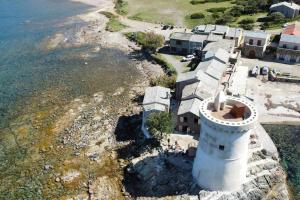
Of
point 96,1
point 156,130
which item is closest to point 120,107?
point 156,130

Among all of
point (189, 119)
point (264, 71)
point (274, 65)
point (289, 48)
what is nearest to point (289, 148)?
point (189, 119)

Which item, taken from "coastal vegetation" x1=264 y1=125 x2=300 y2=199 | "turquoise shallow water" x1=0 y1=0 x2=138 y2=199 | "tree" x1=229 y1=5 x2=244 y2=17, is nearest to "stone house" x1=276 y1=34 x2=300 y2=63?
"coastal vegetation" x1=264 y1=125 x2=300 y2=199

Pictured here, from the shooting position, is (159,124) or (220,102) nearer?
(220,102)

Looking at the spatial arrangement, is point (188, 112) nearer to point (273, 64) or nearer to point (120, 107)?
point (120, 107)

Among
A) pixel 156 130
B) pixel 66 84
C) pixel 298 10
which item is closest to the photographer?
pixel 156 130

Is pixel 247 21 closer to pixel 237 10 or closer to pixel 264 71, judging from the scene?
pixel 237 10

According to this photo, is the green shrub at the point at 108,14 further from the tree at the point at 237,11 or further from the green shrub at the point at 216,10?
the tree at the point at 237,11
